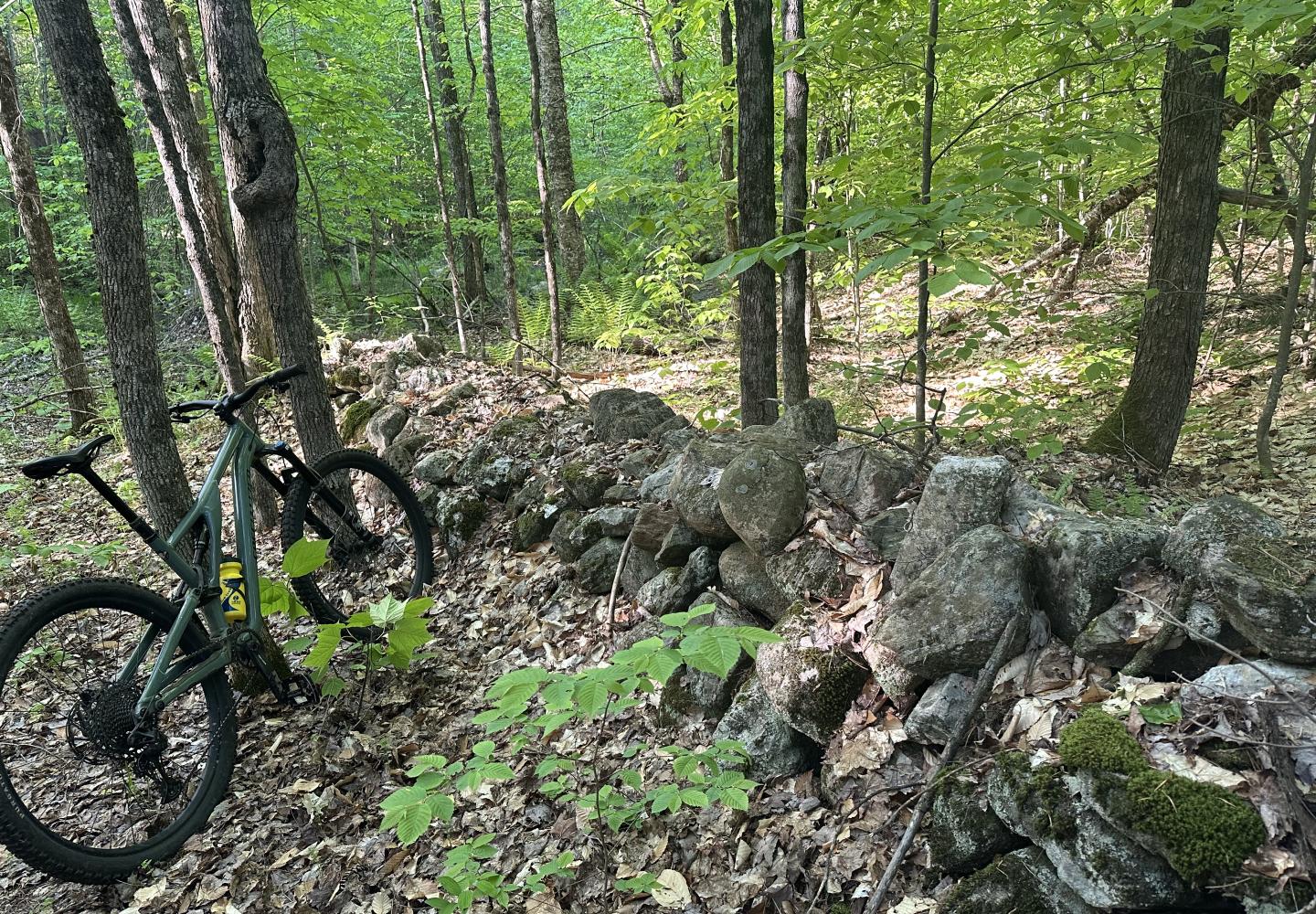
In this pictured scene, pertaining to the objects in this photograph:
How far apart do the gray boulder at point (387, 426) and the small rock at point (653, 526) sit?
356 cm

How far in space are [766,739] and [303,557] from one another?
2302mm

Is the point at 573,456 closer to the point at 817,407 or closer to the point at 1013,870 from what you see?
the point at 817,407

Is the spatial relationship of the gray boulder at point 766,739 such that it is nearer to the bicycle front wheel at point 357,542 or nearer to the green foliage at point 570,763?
the green foliage at point 570,763

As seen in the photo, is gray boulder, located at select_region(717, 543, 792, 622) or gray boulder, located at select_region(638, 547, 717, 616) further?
gray boulder, located at select_region(638, 547, 717, 616)

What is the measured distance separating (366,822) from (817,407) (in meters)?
2.92

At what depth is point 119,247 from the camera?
378 cm

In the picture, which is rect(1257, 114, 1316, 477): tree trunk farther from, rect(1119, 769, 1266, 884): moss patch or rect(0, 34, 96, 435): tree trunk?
rect(0, 34, 96, 435): tree trunk

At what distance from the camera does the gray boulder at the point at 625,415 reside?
489cm

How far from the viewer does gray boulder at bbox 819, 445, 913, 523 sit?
122 inches

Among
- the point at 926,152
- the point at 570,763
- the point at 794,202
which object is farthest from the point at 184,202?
the point at 570,763

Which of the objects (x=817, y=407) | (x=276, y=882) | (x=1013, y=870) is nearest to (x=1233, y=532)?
(x=1013, y=870)

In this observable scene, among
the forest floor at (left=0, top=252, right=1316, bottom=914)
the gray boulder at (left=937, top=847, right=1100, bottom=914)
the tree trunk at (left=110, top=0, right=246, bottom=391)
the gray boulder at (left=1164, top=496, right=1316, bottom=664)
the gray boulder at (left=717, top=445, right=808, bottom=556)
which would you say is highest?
the tree trunk at (left=110, top=0, right=246, bottom=391)

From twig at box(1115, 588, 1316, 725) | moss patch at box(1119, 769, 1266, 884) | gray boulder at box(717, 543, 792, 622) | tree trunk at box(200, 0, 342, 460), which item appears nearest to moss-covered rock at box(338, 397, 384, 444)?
tree trunk at box(200, 0, 342, 460)

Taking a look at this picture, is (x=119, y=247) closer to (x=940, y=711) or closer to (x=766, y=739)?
(x=766, y=739)
